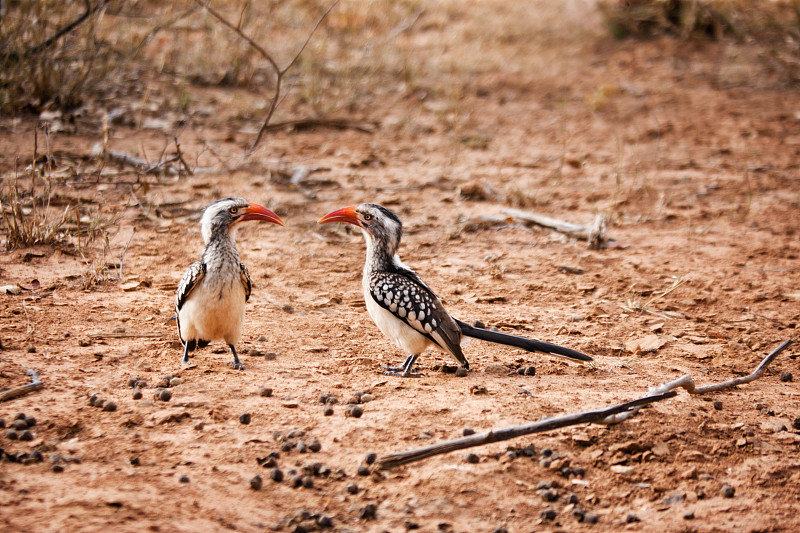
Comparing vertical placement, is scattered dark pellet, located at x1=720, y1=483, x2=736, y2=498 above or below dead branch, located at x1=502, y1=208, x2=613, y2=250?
below

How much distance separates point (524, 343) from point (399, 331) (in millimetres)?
734

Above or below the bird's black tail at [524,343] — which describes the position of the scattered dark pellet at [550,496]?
below

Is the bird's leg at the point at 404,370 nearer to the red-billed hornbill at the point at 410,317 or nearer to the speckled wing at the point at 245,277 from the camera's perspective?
the red-billed hornbill at the point at 410,317

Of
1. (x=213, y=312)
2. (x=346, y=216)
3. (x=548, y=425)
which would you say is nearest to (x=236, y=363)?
(x=213, y=312)

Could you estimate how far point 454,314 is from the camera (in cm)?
549

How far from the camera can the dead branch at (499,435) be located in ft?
11.1

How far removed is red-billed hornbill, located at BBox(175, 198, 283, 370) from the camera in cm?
438

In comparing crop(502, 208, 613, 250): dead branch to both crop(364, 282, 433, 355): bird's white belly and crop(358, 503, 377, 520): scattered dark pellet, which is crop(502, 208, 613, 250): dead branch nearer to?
crop(364, 282, 433, 355): bird's white belly

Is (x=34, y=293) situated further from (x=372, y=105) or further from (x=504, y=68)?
(x=504, y=68)

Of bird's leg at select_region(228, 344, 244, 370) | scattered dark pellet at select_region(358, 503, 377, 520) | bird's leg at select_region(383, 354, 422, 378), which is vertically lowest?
bird's leg at select_region(383, 354, 422, 378)

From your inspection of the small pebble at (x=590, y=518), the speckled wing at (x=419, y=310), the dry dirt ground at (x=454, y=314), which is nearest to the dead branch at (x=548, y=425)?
the dry dirt ground at (x=454, y=314)

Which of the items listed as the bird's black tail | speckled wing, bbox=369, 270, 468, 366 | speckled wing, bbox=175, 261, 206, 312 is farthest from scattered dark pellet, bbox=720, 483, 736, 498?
speckled wing, bbox=175, 261, 206, 312

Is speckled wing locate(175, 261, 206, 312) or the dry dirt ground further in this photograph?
speckled wing locate(175, 261, 206, 312)

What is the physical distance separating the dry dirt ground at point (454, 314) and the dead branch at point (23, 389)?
0.08 meters
